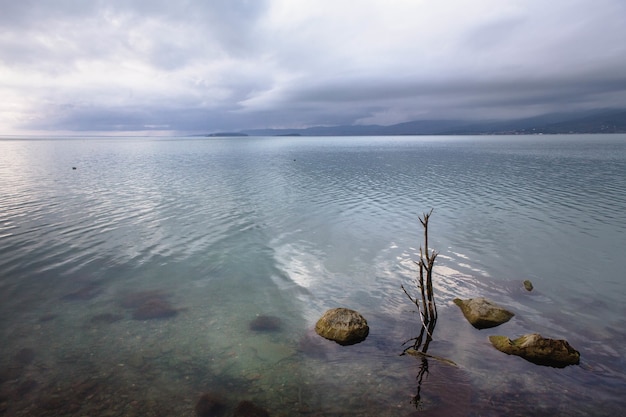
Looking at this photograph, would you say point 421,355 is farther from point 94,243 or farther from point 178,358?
point 94,243

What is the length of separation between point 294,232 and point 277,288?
475 inches

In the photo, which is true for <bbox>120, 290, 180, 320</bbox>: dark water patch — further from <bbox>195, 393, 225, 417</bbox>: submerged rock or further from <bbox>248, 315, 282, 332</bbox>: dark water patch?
<bbox>195, 393, 225, 417</bbox>: submerged rock

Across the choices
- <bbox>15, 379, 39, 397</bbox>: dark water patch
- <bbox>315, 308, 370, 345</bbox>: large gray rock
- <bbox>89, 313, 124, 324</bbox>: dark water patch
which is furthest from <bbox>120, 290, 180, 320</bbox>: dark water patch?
<bbox>315, 308, 370, 345</bbox>: large gray rock

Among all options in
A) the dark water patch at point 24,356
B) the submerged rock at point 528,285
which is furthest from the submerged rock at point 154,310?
the submerged rock at point 528,285

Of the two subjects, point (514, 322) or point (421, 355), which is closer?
point (421, 355)

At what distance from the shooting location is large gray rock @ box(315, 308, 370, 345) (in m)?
16.3

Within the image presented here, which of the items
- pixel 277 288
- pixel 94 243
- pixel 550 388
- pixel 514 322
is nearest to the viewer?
pixel 550 388

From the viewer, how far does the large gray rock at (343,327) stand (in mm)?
16344

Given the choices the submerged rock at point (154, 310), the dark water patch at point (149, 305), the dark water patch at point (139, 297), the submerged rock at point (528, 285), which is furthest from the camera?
the submerged rock at point (528, 285)

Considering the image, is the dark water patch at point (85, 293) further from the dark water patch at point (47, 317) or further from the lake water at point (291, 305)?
the dark water patch at point (47, 317)

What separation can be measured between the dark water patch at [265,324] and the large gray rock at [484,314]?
10452 mm

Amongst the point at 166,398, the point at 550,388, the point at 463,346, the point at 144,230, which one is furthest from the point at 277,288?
the point at 144,230

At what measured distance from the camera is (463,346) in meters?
16.0

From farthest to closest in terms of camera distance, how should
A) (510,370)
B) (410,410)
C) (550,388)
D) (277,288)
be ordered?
(277,288), (510,370), (550,388), (410,410)
